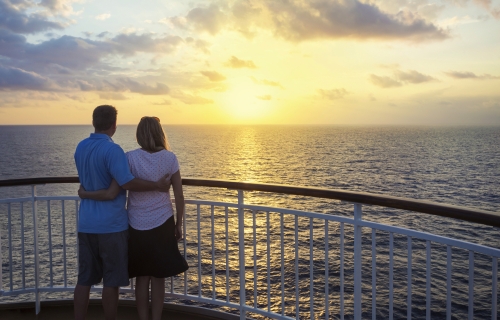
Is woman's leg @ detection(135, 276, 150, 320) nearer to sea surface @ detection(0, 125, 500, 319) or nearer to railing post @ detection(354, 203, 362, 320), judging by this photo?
railing post @ detection(354, 203, 362, 320)

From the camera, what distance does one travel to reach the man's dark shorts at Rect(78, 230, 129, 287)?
2615 millimetres

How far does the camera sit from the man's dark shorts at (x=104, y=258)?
2.62 metres

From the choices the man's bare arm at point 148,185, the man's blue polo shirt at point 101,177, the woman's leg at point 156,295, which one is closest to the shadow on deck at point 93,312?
the woman's leg at point 156,295

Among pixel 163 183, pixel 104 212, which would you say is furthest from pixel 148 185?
pixel 104 212

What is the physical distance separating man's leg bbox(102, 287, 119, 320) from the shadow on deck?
723 millimetres

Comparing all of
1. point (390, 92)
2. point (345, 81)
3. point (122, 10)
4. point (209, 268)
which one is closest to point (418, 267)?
point (209, 268)

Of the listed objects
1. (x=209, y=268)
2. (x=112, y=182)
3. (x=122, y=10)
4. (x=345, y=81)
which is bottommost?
(x=209, y=268)

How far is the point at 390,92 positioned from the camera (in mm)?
97875

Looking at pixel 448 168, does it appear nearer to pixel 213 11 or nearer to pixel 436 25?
pixel 436 25

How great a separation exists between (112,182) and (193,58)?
71.9 meters

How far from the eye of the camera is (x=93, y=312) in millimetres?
3506

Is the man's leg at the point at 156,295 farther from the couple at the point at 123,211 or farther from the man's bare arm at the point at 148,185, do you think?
the man's bare arm at the point at 148,185

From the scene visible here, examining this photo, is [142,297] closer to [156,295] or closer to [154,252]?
[156,295]

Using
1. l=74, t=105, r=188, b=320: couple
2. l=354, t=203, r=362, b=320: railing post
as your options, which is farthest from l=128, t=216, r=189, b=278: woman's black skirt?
l=354, t=203, r=362, b=320: railing post
